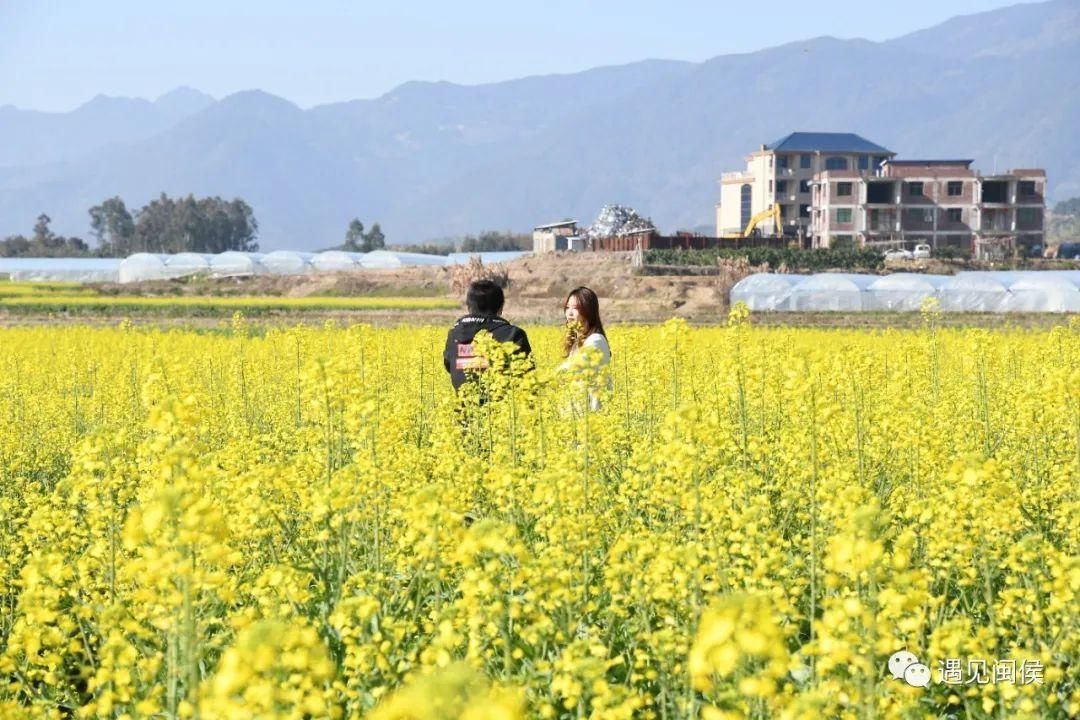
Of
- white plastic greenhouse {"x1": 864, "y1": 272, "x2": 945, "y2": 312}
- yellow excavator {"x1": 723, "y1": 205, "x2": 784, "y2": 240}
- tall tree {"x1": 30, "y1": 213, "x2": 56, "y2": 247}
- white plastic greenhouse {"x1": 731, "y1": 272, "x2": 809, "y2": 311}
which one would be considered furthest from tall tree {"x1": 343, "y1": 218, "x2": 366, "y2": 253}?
white plastic greenhouse {"x1": 864, "y1": 272, "x2": 945, "y2": 312}

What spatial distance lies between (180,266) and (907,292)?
4092cm

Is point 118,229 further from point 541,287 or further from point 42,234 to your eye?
point 541,287

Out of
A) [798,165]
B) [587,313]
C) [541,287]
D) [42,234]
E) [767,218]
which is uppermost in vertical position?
[798,165]

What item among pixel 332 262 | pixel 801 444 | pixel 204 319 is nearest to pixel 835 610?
pixel 801 444

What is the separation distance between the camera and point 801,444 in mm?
6332

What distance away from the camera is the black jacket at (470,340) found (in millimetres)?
7996

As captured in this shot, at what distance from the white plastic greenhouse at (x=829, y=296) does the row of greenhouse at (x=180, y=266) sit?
28.6 m

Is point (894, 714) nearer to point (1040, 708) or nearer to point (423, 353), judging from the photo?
point (1040, 708)

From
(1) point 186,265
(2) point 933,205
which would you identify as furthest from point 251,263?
(2) point 933,205

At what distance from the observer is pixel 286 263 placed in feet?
221

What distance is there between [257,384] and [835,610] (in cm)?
1016

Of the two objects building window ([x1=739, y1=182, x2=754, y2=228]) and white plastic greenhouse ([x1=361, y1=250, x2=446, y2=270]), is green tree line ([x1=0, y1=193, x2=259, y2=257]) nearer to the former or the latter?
white plastic greenhouse ([x1=361, y1=250, x2=446, y2=270])

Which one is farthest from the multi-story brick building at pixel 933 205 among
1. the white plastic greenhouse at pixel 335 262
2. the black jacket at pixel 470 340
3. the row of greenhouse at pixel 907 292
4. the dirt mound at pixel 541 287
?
the black jacket at pixel 470 340

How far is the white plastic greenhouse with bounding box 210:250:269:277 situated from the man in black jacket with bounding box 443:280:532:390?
184 ft
